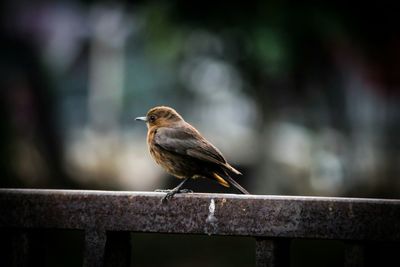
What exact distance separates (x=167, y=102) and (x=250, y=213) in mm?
12049

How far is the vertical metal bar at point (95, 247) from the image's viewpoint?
2.76 metres

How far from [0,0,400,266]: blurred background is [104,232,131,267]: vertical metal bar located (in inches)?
247

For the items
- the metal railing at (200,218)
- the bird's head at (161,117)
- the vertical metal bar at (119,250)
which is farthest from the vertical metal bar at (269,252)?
the bird's head at (161,117)

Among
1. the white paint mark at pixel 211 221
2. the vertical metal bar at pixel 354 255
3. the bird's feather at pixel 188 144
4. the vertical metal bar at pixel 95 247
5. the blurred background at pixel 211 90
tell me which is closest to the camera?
the vertical metal bar at pixel 354 255

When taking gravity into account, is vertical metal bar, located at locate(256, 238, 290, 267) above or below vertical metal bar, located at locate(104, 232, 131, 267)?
above

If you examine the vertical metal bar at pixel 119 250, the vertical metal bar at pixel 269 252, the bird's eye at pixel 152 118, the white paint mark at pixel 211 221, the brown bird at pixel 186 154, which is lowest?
the vertical metal bar at pixel 119 250

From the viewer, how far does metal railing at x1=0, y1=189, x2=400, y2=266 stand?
2.49 meters

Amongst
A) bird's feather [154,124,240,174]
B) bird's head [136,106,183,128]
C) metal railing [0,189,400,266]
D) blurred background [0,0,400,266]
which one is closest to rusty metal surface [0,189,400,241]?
metal railing [0,189,400,266]

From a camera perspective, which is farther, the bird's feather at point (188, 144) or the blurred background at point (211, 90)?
the blurred background at point (211, 90)

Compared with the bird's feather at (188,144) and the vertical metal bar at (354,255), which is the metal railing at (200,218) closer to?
the vertical metal bar at (354,255)

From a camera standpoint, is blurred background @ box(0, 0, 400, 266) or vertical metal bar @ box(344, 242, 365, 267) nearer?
vertical metal bar @ box(344, 242, 365, 267)

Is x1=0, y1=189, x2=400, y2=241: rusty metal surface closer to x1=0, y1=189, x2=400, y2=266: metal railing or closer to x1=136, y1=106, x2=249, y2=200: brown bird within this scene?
x1=0, y1=189, x2=400, y2=266: metal railing

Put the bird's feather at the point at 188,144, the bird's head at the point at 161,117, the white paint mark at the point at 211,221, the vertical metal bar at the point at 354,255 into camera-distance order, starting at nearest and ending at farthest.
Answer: the vertical metal bar at the point at 354,255 < the white paint mark at the point at 211,221 < the bird's feather at the point at 188,144 < the bird's head at the point at 161,117

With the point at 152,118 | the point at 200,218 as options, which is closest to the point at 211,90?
the point at 152,118
